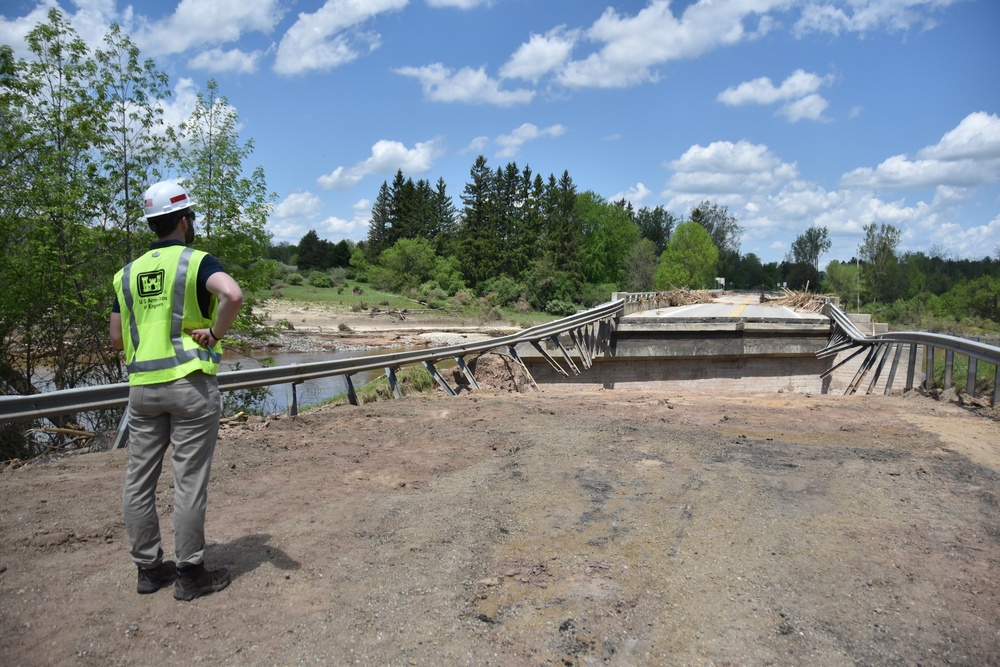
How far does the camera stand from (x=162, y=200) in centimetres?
381

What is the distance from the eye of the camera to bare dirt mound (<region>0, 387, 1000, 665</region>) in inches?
129

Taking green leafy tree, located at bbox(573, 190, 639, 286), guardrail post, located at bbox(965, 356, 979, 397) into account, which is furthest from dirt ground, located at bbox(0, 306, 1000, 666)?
green leafy tree, located at bbox(573, 190, 639, 286)

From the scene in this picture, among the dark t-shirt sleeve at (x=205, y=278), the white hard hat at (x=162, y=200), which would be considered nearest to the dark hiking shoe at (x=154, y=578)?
the dark t-shirt sleeve at (x=205, y=278)

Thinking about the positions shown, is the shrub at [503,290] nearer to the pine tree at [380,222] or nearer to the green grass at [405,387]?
the pine tree at [380,222]

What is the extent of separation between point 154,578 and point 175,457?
0.65 metres

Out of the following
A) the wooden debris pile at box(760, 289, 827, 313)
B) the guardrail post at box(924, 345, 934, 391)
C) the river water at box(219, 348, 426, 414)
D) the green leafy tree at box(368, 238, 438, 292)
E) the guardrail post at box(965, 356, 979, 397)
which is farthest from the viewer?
the green leafy tree at box(368, 238, 438, 292)

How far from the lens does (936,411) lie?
373 inches

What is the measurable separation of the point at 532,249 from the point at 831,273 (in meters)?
53.9

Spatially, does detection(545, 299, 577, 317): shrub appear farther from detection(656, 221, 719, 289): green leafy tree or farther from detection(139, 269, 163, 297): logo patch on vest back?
detection(139, 269, 163, 297): logo patch on vest back

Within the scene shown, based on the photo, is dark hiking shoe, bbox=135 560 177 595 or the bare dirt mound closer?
the bare dirt mound

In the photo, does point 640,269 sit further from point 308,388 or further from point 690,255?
point 308,388

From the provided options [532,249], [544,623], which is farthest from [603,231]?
[544,623]

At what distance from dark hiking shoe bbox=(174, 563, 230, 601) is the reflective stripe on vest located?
103cm

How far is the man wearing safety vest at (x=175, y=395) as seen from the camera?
12.0ft
